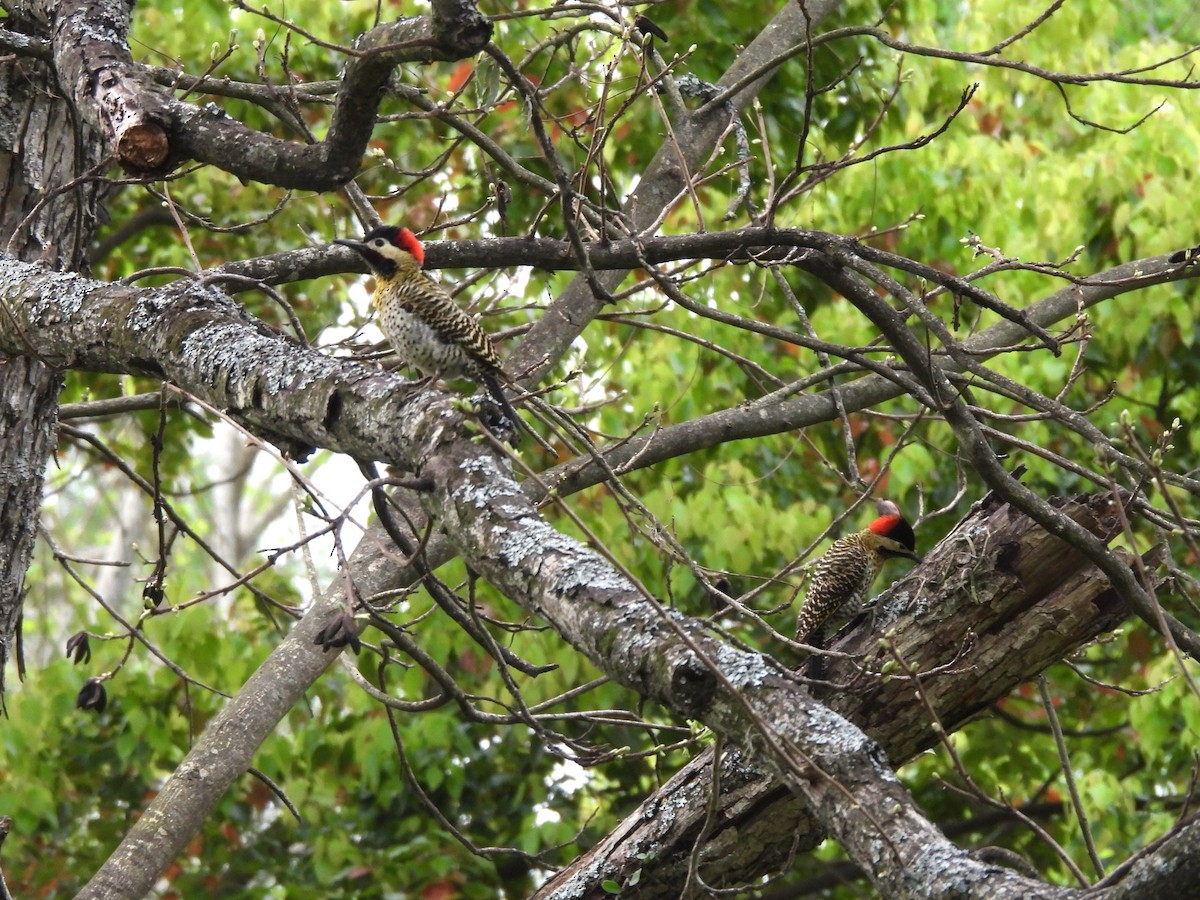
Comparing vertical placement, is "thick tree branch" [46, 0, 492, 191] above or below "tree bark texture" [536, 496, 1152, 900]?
above

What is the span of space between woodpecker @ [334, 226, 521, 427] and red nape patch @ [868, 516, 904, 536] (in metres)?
1.88

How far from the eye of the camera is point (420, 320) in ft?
12.8

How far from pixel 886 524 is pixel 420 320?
2.12 meters

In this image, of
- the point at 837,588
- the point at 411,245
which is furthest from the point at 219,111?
the point at 837,588

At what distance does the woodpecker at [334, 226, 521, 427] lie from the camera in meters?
3.77

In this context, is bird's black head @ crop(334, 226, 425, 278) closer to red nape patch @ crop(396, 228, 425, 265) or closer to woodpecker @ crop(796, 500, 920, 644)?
red nape patch @ crop(396, 228, 425, 265)

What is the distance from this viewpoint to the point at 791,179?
10.4 feet

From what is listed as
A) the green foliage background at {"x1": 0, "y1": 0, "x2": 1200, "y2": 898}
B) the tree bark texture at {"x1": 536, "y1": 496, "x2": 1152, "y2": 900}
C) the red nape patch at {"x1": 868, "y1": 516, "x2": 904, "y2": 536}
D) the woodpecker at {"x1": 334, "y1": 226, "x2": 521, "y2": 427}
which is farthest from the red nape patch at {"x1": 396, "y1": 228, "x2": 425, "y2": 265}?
the red nape patch at {"x1": 868, "y1": 516, "x2": 904, "y2": 536}

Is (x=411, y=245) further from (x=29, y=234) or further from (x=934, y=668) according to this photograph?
(x=934, y=668)

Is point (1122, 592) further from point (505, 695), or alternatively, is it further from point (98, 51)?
point (505, 695)

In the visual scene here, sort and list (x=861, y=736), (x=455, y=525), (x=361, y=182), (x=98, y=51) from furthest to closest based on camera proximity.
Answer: (x=361, y=182) → (x=98, y=51) → (x=455, y=525) → (x=861, y=736)

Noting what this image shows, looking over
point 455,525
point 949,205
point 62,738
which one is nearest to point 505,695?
point 62,738

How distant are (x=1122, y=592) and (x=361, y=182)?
5.23 meters

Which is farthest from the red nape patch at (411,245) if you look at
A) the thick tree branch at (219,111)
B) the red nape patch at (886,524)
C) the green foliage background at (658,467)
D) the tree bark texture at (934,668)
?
the red nape patch at (886,524)
